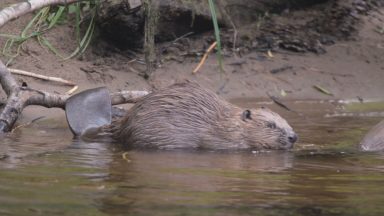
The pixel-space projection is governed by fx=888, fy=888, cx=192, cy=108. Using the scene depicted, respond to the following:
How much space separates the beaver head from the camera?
4824 millimetres

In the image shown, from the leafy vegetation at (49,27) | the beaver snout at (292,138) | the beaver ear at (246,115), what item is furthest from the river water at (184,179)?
the leafy vegetation at (49,27)

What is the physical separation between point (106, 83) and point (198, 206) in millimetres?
3682

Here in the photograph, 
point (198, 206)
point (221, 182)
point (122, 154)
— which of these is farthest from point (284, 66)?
point (198, 206)

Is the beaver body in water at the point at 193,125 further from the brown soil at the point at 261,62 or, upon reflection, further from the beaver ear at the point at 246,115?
the brown soil at the point at 261,62

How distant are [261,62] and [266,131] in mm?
2421

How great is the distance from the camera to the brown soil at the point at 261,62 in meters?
6.52

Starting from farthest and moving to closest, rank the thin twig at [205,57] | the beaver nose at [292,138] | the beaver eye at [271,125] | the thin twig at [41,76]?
the thin twig at [205,57] → the thin twig at [41,76] → the beaver eye at [271,125] → the beaver nose at [292,138]

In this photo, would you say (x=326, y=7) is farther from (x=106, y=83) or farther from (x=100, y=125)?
(x=100, y=125)

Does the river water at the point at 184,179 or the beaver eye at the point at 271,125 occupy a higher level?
the river water at the point at 184,179

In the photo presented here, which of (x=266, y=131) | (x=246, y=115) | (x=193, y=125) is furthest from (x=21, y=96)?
(x=266, y=131)

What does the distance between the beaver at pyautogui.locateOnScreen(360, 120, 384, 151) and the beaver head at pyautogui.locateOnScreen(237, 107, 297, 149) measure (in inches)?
14.8

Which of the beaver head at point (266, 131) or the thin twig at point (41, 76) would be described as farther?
the thin twig at point (41, 76)

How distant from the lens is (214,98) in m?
4.88

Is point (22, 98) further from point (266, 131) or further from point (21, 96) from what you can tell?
point (266, 131)
